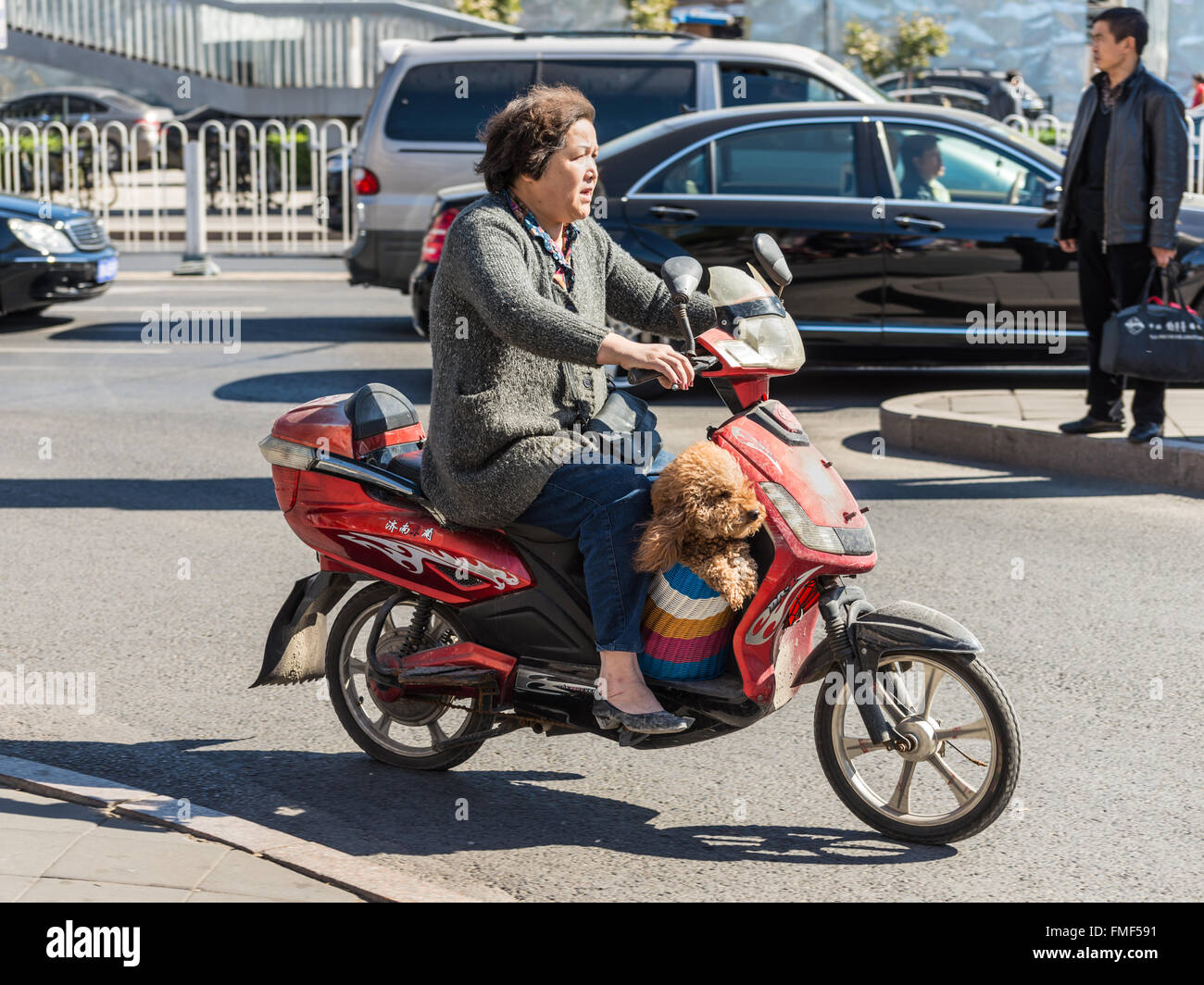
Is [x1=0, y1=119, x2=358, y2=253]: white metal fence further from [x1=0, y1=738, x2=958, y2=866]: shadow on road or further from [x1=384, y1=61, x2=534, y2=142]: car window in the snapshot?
[x1=0, y1=738, x2=958, y2=866]: shadow on road

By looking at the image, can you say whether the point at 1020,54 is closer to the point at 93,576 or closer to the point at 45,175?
the point at 45,175

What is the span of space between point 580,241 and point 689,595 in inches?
37.6

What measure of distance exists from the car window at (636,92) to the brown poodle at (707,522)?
9.34 m

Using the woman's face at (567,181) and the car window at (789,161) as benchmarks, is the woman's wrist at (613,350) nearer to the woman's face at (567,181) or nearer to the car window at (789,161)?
the woman's face at (567,181)

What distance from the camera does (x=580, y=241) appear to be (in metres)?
4.27

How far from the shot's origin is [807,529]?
3887mm

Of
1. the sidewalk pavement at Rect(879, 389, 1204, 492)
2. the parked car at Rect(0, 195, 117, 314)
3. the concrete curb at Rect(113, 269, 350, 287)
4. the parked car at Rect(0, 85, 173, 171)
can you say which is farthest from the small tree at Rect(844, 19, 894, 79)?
the sidewalk pavement at Rect(879, 389, 1204, 492)

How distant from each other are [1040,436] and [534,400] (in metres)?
4.81

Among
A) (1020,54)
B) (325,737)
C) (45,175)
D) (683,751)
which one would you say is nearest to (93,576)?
(325,737)

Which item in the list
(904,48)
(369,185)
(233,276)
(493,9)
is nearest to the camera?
(369,185)

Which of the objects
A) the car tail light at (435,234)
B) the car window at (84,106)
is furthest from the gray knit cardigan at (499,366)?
the car window at (84,106)

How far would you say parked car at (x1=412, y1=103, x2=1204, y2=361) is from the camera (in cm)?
986

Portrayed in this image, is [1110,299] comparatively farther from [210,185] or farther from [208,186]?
[208,186]

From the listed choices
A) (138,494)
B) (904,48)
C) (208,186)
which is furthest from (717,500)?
(904,48)
